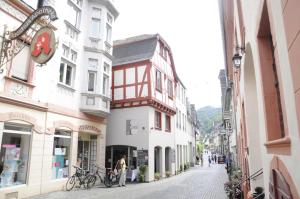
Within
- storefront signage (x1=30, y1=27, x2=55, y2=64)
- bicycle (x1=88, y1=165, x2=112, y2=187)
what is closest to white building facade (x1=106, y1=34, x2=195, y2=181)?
bicycle (x1=88, y1=165, x2=112, y2=187)

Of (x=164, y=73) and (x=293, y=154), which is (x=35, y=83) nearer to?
(x=293, y=154)

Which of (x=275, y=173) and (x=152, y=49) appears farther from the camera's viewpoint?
(x=152, y=49)

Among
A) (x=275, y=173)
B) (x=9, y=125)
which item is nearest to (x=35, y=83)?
(x=9, y=125)

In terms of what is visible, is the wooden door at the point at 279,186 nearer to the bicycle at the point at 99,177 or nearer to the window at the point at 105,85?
the bicycle at the point at 99,177

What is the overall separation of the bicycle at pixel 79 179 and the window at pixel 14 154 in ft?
9.33

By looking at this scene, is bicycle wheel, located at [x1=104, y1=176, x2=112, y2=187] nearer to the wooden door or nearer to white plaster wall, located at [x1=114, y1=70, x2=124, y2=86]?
white plaster wall, located at [x1=114, y1=70, x2=124, y2=86]

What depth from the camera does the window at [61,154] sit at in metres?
12.9

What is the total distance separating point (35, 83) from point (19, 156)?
306 cm

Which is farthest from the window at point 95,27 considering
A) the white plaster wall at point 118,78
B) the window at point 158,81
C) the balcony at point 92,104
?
the window at point 158,81

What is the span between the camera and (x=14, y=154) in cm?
1070

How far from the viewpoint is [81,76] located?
50.2ft

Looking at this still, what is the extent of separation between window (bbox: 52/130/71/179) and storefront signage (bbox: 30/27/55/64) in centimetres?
558

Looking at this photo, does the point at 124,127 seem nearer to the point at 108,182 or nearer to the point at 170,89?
the point at 108,182

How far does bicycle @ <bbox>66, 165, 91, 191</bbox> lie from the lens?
1346 cm
